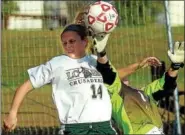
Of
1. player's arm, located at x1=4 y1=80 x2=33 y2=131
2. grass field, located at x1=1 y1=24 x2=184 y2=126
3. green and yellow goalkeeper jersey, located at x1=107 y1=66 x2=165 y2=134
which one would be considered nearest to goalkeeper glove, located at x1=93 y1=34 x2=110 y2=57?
player's arm, located at x1=4 y1=80 x2=33 y2=131

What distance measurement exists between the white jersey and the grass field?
9.45ft

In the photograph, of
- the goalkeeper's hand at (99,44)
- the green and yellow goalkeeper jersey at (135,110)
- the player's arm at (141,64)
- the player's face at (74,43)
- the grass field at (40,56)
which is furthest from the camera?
the grass field at (40,56)

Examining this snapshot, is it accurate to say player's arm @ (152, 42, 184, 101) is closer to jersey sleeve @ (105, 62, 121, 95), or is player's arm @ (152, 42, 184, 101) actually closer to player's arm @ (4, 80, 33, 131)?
jersey sleeve @ (105, 62, 121, 95)

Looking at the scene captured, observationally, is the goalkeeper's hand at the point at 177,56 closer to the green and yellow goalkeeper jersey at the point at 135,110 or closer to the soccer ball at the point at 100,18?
the green and yellow goalkeeper jersey at the point at 135,110

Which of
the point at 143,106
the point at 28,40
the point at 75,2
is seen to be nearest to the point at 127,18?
the point at 75,2

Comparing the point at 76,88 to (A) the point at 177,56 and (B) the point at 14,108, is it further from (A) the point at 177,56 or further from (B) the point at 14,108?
(A) the point at 177,56

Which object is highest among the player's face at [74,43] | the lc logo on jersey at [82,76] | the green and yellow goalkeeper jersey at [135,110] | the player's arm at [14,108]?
the player's face at [74,43]

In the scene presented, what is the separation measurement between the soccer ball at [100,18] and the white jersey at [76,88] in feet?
0.96

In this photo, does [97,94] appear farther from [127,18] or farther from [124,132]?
[127,18]

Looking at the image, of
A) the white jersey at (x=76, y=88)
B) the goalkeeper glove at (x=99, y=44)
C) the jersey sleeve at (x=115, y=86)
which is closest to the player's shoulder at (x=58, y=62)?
the white jersey at (x=76, y=88)

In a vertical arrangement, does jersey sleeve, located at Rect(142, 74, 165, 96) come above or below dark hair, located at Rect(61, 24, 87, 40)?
below

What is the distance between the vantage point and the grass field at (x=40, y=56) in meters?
9.01

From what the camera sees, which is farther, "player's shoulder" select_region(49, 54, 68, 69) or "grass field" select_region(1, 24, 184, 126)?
"grass field" select_region(1, 24, 184, 126)

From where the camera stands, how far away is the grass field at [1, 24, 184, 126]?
9.01 metres
